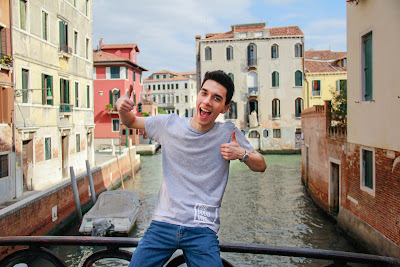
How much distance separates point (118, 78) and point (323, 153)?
830 inches

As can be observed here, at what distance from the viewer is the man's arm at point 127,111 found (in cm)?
192

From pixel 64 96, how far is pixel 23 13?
12.8ft

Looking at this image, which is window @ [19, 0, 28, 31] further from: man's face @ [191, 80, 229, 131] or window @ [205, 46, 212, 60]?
window @ [205, 46, 212, 60]

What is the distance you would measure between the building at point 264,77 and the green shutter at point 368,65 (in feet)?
77.8

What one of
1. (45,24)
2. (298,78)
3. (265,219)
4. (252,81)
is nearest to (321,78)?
(298,78)

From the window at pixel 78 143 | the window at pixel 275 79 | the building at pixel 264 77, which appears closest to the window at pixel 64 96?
the window at pixel 78 143

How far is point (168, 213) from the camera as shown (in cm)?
185

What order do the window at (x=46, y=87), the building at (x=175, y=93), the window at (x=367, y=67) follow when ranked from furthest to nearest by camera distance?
the building at (x=175, y=93)
the window at (x=46, y=87)
the window at (x=367, y=67)

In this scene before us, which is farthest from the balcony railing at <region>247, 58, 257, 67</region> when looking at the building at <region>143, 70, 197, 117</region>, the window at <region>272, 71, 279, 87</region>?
the building at <region>143, 70, 197, 117</region>

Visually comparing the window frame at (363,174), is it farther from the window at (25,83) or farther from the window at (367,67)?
the window at (25,83)

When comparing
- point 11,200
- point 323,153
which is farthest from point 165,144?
point 323,153

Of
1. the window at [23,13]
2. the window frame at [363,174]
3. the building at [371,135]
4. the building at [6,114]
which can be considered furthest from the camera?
the window at [23,13]

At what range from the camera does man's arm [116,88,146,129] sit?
1.92 meters

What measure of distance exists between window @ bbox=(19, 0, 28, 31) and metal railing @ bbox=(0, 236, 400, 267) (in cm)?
1110
